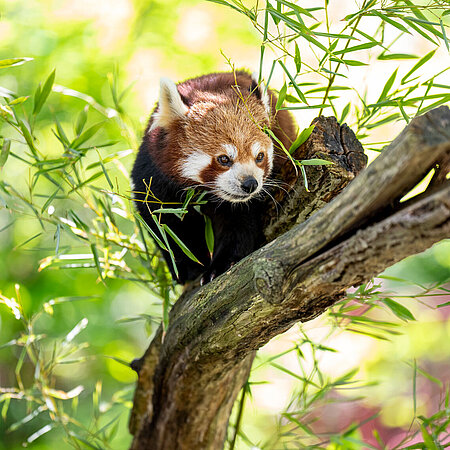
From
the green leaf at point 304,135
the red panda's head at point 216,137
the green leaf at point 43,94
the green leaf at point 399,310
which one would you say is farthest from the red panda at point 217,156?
the green leaf at point 399,310

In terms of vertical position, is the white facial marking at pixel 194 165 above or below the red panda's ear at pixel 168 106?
below

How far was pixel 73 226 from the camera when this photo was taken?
2309 mm

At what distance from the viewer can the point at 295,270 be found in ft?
4.66

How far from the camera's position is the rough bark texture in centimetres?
118

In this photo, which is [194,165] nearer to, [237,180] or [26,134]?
[237,180]

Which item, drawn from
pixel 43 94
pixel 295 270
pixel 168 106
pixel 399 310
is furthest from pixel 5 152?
pixel 399 310

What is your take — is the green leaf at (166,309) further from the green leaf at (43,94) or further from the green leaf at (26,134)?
the green leaf at (43,94)

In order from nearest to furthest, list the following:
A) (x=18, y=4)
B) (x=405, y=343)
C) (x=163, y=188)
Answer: (x=163, y=188) → (x=18, y=4) → (x=405, y=343)

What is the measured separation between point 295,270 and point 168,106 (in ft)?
3.43

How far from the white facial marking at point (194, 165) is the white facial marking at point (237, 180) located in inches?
3.4

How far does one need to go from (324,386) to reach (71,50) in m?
3.07

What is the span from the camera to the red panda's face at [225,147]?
2.09m

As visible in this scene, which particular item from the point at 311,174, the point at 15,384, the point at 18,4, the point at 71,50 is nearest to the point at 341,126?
the point at 311,174

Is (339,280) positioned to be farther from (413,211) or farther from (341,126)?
(341,126)
